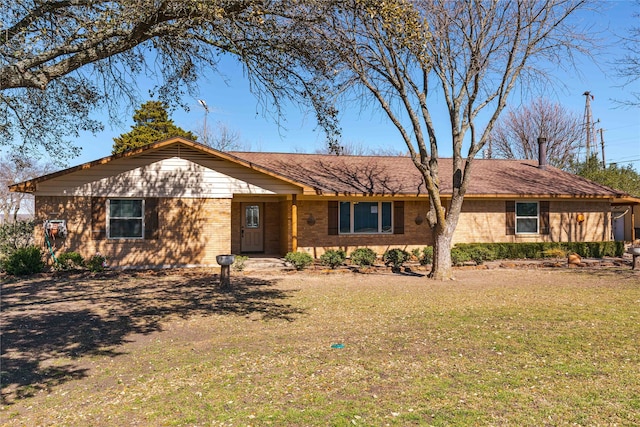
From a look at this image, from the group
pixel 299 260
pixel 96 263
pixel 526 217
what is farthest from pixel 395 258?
pixel 96 263

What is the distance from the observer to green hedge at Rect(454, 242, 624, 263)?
1656 centimetres

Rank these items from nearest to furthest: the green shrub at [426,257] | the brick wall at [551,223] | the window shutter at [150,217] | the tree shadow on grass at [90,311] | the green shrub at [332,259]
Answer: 1. the tree shadow on grass at [90,311]
2. the window shutter at [150,217]
3. the green shrub at [332,259]
4. the green shrub at [426,257]
5. the brick wall at [551,223]

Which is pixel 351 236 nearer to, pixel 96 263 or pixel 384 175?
pixel 384 175

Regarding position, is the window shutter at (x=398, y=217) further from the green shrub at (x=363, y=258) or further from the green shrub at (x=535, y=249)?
the green shrub at (x=363, y=258)

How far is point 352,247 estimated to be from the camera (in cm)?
1700

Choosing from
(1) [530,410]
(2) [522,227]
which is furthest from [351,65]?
(2) [522,227]

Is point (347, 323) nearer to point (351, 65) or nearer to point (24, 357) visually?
point (24, 357)

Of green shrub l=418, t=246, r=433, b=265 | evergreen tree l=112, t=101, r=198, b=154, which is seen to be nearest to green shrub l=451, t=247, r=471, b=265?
green shrub l=418, t=246, r=433, b=265

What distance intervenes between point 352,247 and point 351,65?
26.1 ft

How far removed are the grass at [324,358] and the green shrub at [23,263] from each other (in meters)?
3.03

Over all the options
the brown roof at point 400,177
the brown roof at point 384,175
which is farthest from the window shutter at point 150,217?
the brown roof at point 400,177

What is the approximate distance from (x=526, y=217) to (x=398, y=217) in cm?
590

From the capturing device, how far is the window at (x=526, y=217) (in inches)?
741

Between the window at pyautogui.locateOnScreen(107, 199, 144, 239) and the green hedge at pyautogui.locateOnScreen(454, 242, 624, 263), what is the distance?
11.1m
